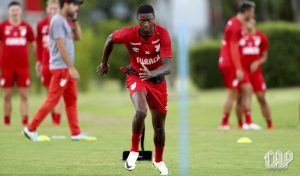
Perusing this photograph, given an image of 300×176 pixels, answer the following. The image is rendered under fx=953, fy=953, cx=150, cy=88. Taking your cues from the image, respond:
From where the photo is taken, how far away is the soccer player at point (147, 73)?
480 inches

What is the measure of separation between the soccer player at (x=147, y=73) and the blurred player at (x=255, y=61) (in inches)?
336

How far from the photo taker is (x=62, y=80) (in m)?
16.7

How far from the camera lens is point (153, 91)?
12.4 metres

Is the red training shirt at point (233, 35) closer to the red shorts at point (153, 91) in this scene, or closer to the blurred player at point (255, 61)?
the blurred player at point (255, 61)

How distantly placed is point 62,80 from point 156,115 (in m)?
4.55

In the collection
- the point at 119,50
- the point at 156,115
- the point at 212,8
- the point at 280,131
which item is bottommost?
the point at 212,8

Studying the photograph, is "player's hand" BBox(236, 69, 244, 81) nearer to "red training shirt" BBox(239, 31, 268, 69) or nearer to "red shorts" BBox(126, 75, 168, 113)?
"red training shirt" BBox(239, 31, 268, 69)

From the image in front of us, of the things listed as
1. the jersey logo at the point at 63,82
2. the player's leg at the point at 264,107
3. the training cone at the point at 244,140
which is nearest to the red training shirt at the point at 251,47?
the player's leg at the point at 264,107

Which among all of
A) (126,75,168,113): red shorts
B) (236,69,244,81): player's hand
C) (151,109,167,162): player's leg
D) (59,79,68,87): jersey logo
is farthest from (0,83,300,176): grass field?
(236,69,244,81): player's hand

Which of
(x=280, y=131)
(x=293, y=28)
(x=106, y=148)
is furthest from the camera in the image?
(x=293, y=28)

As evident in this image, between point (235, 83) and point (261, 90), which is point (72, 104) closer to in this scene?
point (235, 83)

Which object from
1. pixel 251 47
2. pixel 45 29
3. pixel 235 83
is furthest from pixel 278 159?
pixel 45 29

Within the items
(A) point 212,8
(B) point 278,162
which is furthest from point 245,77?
(A) point 212,8

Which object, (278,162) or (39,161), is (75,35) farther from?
Answer: (278,162)
